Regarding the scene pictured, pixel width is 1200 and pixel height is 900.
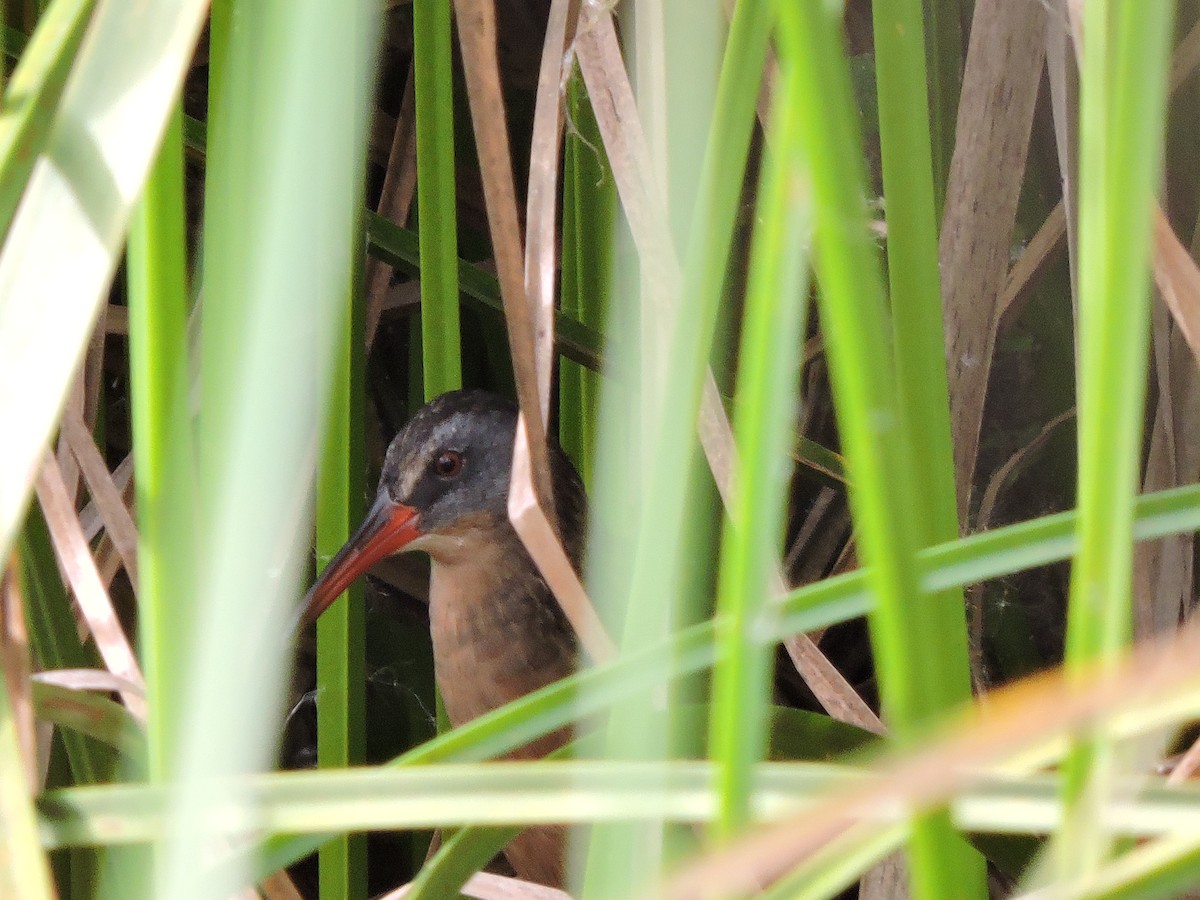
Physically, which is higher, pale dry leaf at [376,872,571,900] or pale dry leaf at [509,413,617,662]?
pale dry leaf at [509,413,617,662]

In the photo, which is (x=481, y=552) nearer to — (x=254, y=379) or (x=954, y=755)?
(x=254, y=379)

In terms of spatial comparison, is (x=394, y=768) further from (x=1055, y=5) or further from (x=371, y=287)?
(x=371, y=287)

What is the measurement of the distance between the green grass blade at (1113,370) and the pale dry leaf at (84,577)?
525 millimetres

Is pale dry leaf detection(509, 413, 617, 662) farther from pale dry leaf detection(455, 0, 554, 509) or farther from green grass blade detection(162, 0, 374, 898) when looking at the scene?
green grass blade detection(162, 0, 374, 898)

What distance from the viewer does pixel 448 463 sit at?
1.30 m

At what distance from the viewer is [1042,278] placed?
133 centimetres

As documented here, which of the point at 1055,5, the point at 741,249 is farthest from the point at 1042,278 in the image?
the point at 1055,5

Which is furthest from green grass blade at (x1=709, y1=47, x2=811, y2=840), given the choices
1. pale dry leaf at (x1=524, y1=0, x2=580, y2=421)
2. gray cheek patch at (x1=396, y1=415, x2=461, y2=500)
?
gray cheek patch at (x1=396, y1=415, x2=461, y2=500)

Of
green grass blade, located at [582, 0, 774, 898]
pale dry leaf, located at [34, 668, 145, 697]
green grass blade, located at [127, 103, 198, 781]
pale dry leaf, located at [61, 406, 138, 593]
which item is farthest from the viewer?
pale dry leaf, located at [61, 406, 138, 593]

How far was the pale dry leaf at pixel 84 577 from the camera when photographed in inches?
29.8

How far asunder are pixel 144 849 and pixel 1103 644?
1.72 ft

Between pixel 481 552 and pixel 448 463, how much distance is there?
Answer: 96mm

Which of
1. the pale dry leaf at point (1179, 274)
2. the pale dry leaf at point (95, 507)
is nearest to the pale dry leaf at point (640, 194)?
the pale dry leaf at point (1179, 274)

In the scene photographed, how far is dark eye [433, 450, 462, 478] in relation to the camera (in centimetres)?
129
